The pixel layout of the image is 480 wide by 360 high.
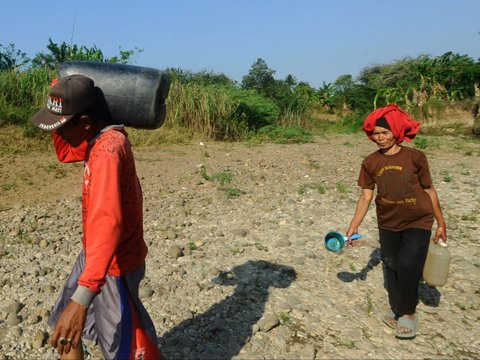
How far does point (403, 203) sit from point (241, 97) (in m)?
11.3

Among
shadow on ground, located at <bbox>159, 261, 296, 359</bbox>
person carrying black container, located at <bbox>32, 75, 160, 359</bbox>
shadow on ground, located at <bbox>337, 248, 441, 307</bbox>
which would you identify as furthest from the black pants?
person carrying black container, located at <bbox>32, 75, 160, 359</bbox>

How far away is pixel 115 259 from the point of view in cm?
200

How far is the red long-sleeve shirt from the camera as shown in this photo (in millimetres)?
1698

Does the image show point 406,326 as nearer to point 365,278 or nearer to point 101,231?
point 365,278

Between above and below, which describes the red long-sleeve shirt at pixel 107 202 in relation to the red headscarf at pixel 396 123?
below

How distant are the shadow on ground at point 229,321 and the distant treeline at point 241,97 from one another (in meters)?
6.87

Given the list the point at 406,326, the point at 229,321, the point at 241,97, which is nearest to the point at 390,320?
the point at 406,326

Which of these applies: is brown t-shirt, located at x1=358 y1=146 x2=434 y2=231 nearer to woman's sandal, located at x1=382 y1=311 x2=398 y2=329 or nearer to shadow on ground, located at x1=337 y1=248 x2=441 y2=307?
woman's sandal, located at x1=382 y1=311 x2=398 y2=329

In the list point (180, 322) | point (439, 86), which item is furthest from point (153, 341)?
point (439, 86)

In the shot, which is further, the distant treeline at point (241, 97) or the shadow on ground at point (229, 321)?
the distant treeline at point (241, 97)

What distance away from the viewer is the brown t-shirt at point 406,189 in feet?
10.4

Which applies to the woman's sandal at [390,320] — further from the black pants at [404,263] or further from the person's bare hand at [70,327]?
the person's bare hand at [70,327]

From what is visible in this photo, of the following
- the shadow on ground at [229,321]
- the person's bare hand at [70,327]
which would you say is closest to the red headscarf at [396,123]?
the shadow on ground at [229,321]

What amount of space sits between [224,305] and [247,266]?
0.78 metres
